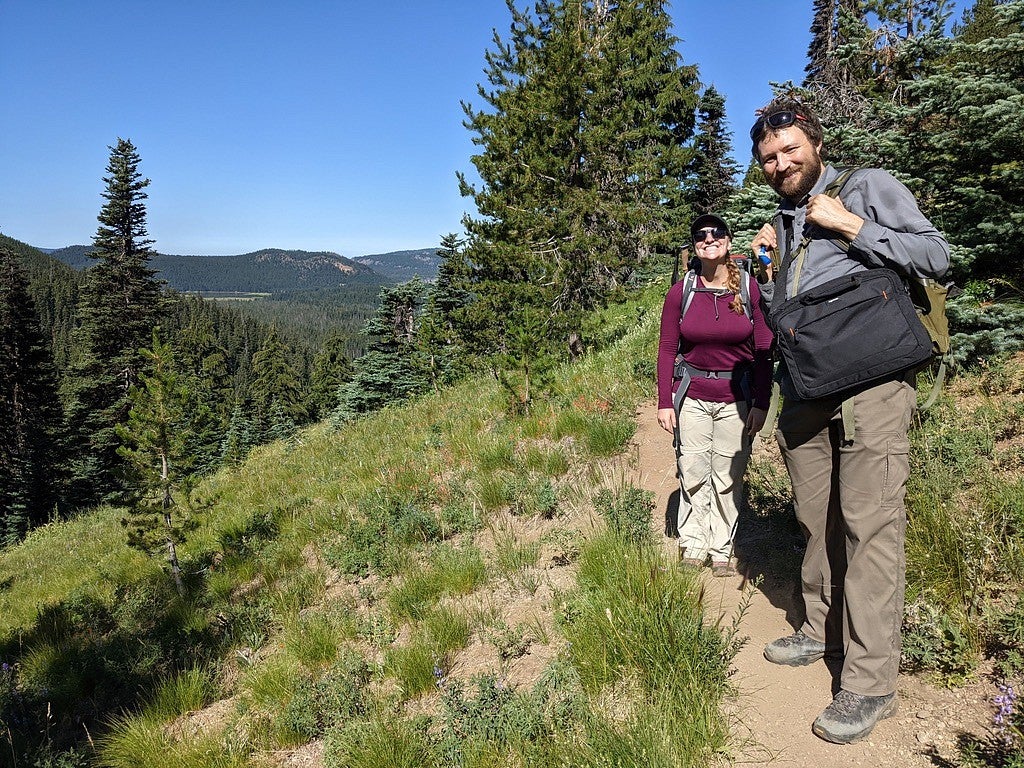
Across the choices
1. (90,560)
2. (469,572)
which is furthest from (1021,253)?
(90,560)

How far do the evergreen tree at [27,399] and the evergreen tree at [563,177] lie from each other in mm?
37554

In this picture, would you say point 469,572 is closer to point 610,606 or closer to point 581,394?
point 610,606

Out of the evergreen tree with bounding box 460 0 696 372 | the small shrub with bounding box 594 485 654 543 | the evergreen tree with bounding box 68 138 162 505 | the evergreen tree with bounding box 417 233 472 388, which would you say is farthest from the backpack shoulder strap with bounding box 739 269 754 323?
the evergreen tree with bounding box 68 138 162 505

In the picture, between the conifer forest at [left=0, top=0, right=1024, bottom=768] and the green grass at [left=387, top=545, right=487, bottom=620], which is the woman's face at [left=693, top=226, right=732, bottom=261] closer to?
the conifer forest at [left=0, top=0, right=1024, bottom=768]

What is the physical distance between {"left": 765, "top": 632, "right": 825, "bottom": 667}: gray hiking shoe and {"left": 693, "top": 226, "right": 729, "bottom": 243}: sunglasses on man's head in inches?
88.3

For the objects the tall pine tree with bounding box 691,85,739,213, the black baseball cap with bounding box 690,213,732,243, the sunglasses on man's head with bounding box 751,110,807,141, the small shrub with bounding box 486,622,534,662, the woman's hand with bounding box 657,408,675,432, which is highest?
the tall pine tree with bounding box 691,85,739,213

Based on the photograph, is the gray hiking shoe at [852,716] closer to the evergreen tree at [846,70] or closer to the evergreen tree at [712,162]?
the evergreen tree at [846,70]

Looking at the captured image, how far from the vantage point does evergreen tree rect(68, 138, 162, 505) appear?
29156mm

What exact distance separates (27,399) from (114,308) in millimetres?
15627

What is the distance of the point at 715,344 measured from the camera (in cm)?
355

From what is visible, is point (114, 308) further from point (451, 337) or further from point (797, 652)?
point (797, 652)

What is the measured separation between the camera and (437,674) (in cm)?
321

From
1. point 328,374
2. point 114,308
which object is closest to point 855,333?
point 114,308

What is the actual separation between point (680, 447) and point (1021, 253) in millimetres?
3921
